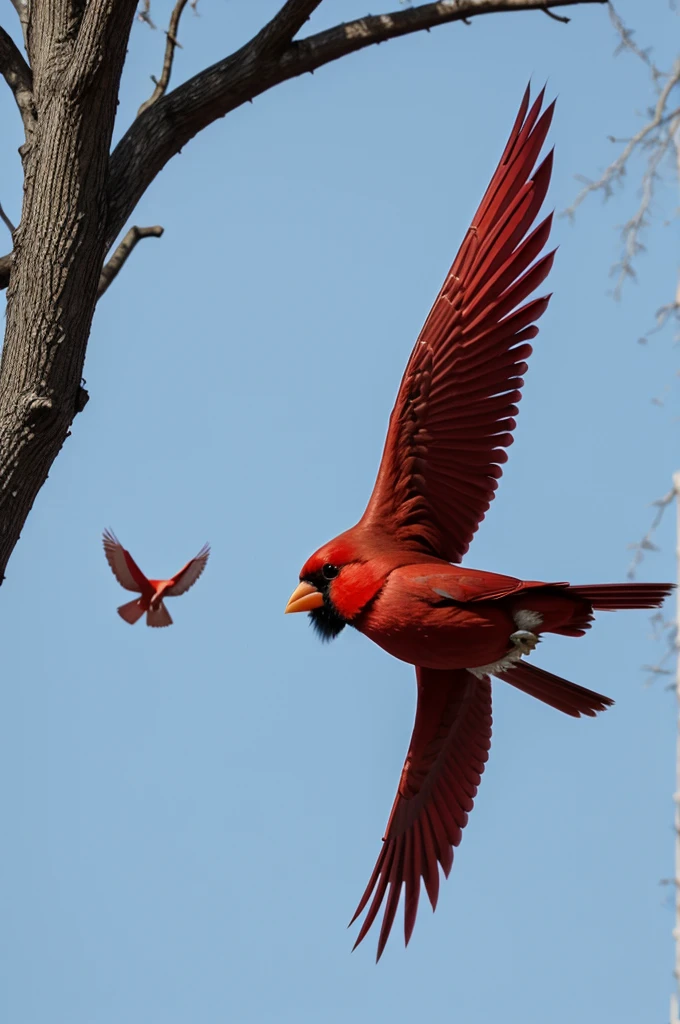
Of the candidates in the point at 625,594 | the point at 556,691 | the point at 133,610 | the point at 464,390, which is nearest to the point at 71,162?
the point at 464,390

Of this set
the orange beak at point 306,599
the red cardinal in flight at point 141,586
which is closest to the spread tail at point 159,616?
the red cardinal in flight at point 141,586

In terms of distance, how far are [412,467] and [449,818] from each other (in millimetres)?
1200

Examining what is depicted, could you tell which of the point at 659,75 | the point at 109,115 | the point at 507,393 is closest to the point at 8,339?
the point at 109,115

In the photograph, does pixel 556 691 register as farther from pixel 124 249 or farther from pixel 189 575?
pixel 124 249

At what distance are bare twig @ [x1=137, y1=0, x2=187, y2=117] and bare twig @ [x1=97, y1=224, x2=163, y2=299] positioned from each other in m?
0.40

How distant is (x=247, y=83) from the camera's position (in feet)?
11.9

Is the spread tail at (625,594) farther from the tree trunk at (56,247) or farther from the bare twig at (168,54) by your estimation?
the bare twig at (168,54)

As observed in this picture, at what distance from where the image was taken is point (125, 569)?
12.4ft

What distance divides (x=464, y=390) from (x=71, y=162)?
3.78 ft

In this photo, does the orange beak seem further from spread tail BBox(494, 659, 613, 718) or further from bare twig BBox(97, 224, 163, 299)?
bare twig BBox(97, 224, 163, 299)

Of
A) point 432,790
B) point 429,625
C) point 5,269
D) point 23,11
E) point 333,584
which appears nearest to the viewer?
point 429,625

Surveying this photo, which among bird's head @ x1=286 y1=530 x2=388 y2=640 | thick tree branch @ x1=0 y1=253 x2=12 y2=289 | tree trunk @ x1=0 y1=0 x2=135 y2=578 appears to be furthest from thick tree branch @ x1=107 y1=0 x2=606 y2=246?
bird's head @ x1=286 y1=530 x2=388 y2=640

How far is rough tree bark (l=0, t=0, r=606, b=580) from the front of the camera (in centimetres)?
296

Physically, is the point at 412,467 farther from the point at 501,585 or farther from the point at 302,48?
the point at 302,48
